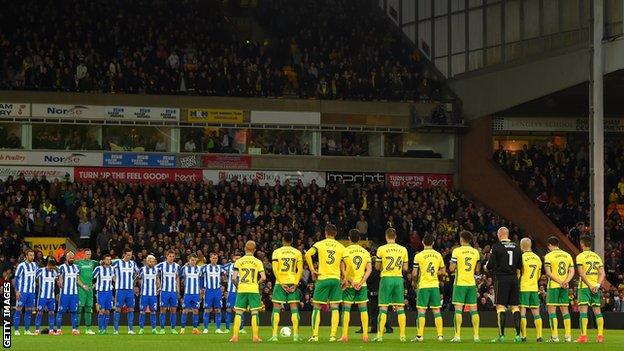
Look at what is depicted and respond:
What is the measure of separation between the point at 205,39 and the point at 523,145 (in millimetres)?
14819

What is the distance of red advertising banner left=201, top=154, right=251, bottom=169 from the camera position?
52844mm

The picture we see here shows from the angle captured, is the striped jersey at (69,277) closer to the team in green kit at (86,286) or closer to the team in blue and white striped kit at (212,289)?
the team in green kit at (86,286)

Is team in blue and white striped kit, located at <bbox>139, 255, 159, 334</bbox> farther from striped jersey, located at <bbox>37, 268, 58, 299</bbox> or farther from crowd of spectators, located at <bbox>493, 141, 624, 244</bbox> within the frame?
crowd of spectators, located at <bbox>493, 141, 624, 244</bbox>

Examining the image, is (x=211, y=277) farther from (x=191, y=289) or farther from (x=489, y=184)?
(x=489, y=184)

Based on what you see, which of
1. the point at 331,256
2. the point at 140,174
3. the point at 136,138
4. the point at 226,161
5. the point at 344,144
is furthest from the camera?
the point at 344,144

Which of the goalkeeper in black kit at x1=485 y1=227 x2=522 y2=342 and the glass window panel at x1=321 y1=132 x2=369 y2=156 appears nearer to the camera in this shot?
the goalkeeper in black kit at x1=485 y1=227 x2=522 y2=342

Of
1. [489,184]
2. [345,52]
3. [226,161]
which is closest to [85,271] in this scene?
[226,161]

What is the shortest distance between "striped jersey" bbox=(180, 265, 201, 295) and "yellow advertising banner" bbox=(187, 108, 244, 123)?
19.0 meters

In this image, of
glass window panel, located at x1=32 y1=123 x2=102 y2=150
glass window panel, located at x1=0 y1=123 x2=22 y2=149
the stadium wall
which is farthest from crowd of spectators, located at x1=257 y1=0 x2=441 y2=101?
glass window panel, located at x1=0 y1=123 x2=22 y2=149

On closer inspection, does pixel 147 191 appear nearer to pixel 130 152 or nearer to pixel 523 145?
pixel 130 152

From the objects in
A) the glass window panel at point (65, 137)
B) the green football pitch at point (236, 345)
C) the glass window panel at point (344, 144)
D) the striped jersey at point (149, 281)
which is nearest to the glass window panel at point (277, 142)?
the glass window panel at point (344, 144)

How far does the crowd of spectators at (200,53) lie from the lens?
167ft

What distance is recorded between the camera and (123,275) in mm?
33812

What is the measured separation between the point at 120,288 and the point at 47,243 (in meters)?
10.9
